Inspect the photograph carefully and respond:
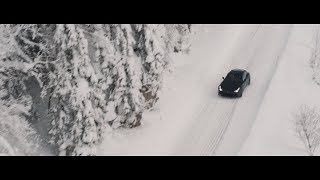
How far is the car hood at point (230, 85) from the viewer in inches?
974

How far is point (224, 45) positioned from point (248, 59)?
217 centimetres

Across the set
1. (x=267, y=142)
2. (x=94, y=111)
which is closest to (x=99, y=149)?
(x=94, y=111)

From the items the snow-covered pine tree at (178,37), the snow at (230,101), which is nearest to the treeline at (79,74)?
the snow at (230,101)

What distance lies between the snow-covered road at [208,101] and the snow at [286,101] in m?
0.47

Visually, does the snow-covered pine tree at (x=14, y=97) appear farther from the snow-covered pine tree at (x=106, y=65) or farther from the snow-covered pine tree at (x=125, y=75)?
the snow-covered pine tree at (x=125, y=75)

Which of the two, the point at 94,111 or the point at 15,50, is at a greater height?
the point at 15,50

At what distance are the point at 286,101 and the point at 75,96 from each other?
36.1 feet

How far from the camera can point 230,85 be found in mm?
24922

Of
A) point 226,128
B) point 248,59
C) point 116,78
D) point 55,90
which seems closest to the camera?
point 55,90

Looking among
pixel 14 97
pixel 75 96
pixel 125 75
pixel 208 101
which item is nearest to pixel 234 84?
pixel 208 101

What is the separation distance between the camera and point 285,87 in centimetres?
2594

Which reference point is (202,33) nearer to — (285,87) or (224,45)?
(224,45)

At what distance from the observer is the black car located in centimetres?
2472

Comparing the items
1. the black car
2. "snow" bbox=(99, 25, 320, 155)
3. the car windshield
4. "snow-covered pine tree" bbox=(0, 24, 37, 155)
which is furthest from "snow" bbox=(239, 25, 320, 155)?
"snow-covered pine tree" bbox=(0, 24, 37, 155)
